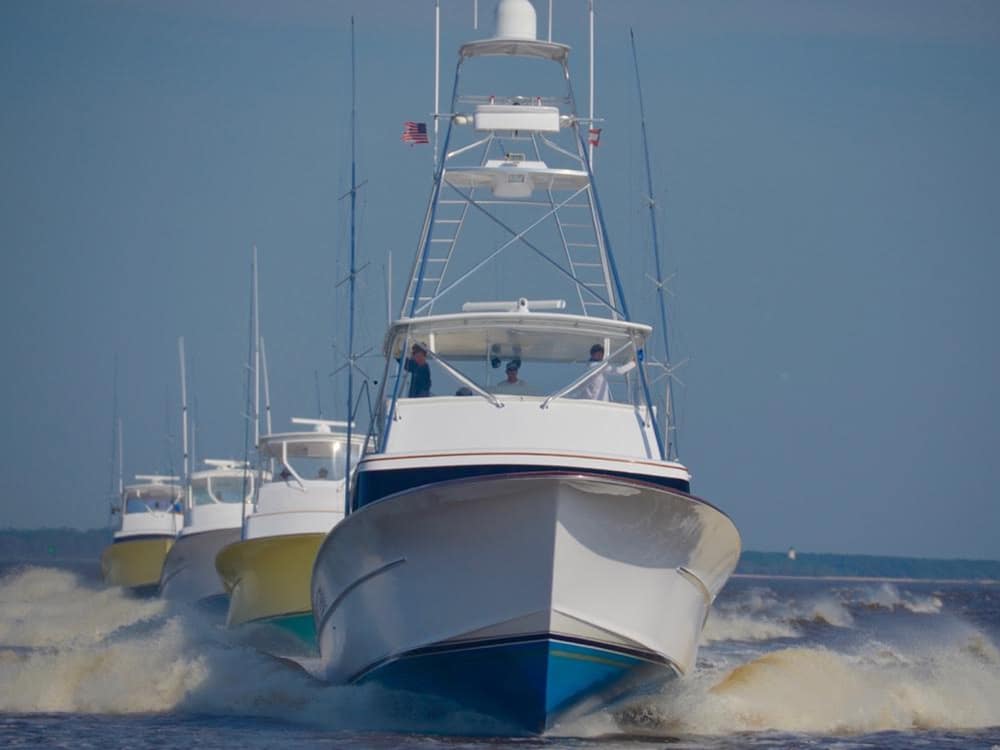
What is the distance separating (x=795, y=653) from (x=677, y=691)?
14.6ft

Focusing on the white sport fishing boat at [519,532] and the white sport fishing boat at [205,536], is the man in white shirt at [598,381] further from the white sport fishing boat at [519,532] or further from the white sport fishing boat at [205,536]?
the white sport fishing boat at [205,536]

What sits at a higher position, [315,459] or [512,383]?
[512,383]

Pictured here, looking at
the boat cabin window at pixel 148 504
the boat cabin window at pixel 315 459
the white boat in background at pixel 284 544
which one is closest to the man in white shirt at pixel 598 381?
the white boat in background at pixel 284 544

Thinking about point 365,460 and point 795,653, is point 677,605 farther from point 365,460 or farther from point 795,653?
point 795,653

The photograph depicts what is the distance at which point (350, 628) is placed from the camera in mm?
14344

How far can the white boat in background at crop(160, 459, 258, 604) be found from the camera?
31531 mm

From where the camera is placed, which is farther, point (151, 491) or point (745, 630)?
point (151, 491)

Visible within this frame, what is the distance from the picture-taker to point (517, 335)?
15219 mm

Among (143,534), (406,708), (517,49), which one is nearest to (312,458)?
(517,49)

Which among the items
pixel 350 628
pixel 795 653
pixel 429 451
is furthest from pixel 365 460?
pixel 795 653

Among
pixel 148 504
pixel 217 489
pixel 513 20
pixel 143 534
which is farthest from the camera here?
pixel 148 504

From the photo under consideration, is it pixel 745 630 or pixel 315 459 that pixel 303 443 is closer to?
pixel 315 459

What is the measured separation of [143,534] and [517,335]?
28.4 metres

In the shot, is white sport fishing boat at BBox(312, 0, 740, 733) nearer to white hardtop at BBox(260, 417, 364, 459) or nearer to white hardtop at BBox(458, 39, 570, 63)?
white hardtop at BBox(458, 39, 570, 63)
